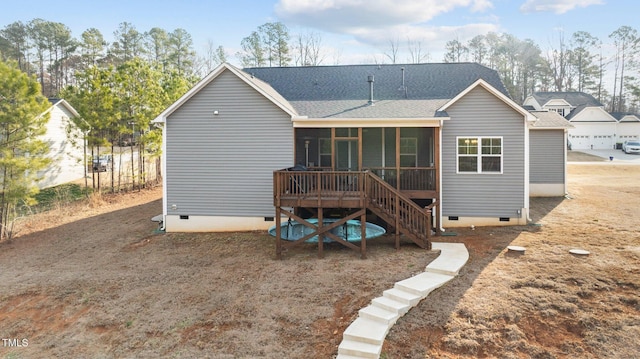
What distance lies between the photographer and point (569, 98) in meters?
45.7

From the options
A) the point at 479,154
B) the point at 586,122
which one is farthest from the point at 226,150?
the point at 586,122

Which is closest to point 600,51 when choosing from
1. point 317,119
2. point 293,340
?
point 317,119

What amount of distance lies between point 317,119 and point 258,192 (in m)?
3.24

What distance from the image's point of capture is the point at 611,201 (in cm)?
1606

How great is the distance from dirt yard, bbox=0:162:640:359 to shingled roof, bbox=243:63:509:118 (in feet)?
15.5

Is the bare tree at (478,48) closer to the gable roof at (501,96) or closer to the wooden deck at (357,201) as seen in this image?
the gable roof at (501,96)

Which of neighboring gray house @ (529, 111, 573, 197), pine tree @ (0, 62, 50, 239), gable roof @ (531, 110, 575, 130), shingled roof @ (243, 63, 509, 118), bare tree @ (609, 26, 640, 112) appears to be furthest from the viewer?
bare tree @ (609, 26, 640, 112)

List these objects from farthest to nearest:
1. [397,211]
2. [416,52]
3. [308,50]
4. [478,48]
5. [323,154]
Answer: [478,48], [416,52], [308,50], [323,154], [397,211]

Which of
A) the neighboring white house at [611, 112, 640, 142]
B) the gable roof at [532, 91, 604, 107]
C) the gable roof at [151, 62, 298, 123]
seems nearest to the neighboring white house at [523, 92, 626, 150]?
the gable roof at [532, 91, 604, 107]

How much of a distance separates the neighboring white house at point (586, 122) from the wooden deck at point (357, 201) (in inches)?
1493

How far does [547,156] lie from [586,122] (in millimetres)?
31861

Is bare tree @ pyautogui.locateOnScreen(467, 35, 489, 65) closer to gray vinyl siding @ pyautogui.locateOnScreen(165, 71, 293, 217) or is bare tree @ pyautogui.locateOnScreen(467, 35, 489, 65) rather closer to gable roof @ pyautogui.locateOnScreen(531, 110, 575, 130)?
gable roof @ pyautogui.locateOnScreen(531, 110, 575, 130)

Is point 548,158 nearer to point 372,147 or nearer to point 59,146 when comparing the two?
point 372,147

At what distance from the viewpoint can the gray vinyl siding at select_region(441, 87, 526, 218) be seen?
1252 centimetres
